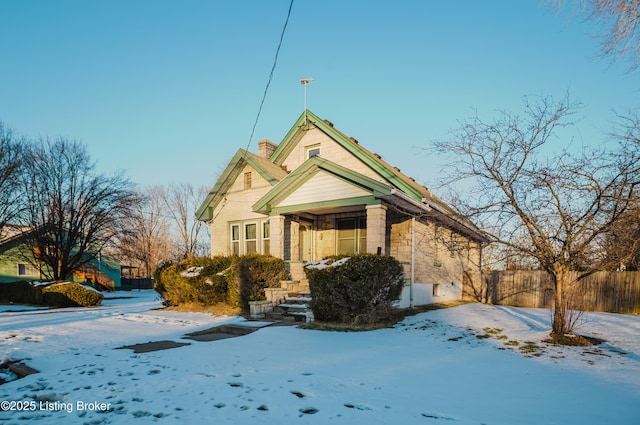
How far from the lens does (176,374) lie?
16.0 ft

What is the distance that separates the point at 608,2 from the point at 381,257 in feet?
21.2

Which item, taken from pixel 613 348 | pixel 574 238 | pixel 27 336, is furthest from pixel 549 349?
pixel 27 336

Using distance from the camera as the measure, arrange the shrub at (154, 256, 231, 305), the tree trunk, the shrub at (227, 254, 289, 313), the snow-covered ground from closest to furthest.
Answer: the snow-covered ground < the tree trunk < the shrub at (227, 254, 289, 313) < the shrub at (154, 256, 231, 305)

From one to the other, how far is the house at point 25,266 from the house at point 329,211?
14.1 meters

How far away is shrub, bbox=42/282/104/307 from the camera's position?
15.0 metres

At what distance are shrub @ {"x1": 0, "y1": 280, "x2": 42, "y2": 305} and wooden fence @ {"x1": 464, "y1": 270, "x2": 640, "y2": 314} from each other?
65.8 feet

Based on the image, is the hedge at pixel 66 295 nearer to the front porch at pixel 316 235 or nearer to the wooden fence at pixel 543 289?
the front porch at pixel 316 235

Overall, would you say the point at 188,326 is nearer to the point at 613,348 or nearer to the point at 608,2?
the point at 613,348

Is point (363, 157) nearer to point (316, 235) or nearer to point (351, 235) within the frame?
point (351, 235)

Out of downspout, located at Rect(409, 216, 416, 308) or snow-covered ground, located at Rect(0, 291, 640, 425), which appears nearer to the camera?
snow-covered ground, located at Rect(0, 291, 640, 425)

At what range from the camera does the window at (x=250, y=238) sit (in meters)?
16.1

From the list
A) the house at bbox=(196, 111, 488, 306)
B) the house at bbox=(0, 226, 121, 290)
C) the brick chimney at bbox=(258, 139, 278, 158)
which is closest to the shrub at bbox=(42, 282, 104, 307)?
the house at bbox=(196, 111, 488, 306)

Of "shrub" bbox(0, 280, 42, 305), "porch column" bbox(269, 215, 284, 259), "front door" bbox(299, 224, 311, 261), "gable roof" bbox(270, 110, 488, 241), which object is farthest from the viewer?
"shrub" bbox(0, 280, 42, 305)

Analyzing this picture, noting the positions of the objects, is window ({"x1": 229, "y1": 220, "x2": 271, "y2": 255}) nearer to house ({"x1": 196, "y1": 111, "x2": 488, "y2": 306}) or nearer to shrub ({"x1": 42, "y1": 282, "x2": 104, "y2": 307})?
house ({"x1": 196, "y1": 111, "x2": 488, "y2": 306})
